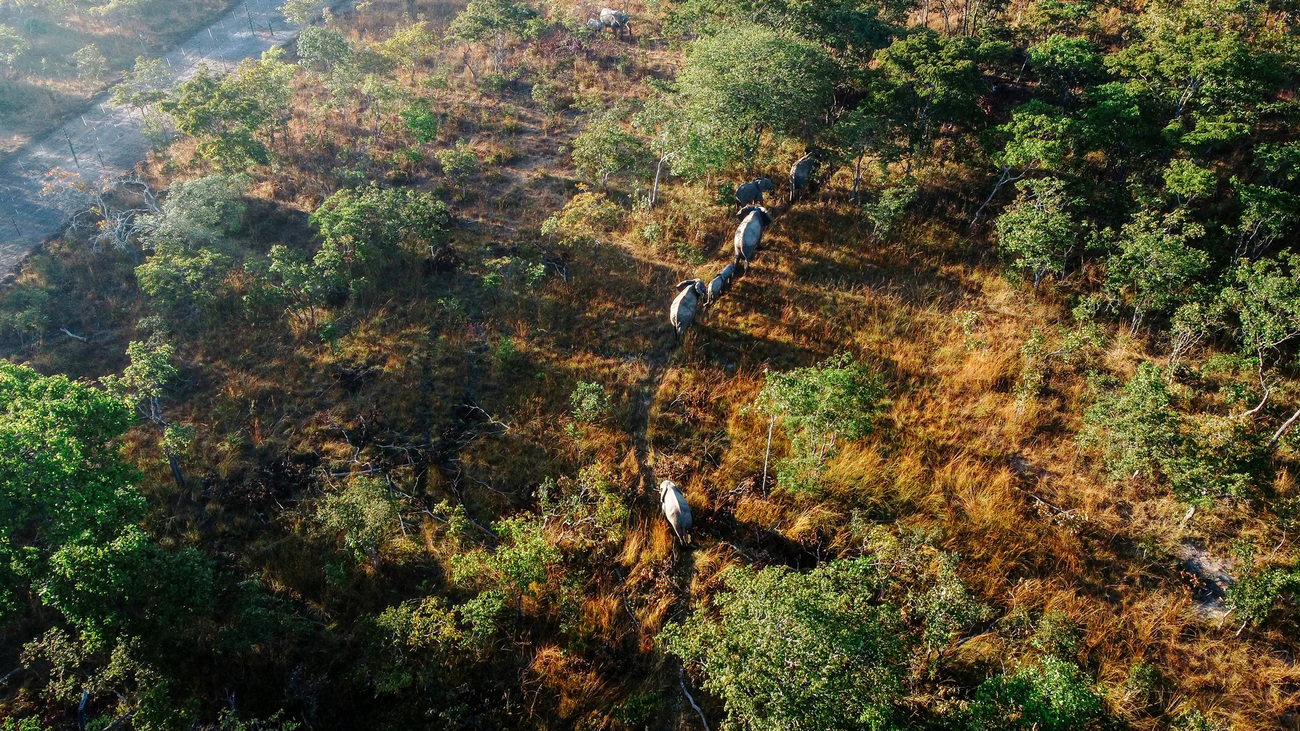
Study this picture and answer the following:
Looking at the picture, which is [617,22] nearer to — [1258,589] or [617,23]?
[617,23]

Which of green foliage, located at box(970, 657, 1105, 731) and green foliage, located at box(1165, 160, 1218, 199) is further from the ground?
green foliage, located at box(1165, 160, 1218, 199)

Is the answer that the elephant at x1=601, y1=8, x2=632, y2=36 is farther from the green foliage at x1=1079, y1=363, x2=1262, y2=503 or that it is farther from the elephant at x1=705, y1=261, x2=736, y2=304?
the green foliage at x1=1079, y1=363, x2=1262, y2=503

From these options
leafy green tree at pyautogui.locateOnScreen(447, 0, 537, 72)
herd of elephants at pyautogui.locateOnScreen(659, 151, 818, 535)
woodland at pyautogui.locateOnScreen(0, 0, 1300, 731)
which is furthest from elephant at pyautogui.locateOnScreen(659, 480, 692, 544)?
leafy green tree at pyautogui.locateOnScreen(447, 0, 537, 72)

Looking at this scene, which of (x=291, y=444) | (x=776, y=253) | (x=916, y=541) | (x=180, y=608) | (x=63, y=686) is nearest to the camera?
(x=63, y=686)

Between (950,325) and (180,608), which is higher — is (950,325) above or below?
above

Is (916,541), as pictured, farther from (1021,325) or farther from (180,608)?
(180,608)

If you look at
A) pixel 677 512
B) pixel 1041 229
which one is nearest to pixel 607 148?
pixel 1041 229

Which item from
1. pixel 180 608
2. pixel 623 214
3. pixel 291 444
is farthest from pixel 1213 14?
pixel 180 608
